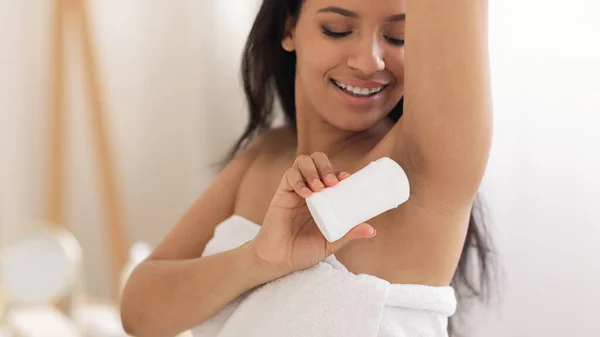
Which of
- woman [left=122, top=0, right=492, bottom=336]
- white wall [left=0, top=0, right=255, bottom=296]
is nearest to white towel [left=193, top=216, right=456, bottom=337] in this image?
woman [left=122, top=0, right=492, bottom=336]

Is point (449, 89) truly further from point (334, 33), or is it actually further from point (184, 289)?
point (184, 289)

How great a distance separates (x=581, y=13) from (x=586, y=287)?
0.36 metres

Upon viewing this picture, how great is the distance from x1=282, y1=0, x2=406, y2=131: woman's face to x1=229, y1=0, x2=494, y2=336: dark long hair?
7 centimetres

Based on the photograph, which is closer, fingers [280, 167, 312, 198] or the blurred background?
fingers [280, 167, 312, 198]

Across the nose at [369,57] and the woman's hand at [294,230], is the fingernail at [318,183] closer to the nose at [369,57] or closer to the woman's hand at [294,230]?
the woman's hand at [294,230]

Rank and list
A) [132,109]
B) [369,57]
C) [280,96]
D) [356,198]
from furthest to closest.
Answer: [132,109], [280,96], [369,57], [356,198]

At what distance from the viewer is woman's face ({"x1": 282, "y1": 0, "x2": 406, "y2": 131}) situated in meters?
0.64

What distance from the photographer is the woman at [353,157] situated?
53cm

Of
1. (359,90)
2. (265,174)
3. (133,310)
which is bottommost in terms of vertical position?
(133,310)

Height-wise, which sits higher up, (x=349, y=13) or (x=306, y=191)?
(x=349, y=13)

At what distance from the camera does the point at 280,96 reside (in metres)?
0.94

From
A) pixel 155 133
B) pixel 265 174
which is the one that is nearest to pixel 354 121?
pixel 265 174

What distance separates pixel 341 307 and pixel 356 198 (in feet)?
0.40

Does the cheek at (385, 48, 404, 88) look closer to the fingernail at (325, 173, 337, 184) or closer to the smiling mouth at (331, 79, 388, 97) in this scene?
the smiling mouth at (331, 79, 388, 97)
